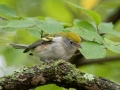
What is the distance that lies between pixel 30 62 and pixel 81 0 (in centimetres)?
164

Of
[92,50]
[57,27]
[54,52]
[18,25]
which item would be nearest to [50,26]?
[57,27]

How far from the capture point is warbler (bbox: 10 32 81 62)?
166 inches

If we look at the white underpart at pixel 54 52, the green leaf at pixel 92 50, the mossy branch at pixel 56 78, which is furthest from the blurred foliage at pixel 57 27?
the white underpart at pixel 54 52

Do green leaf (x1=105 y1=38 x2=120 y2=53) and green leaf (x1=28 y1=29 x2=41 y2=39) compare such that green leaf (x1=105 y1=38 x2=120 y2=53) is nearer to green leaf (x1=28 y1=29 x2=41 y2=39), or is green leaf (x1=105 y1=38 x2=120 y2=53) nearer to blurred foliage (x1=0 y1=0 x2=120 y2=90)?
blurred foliage (x1=0 y1=0 x2=120 y2=90)

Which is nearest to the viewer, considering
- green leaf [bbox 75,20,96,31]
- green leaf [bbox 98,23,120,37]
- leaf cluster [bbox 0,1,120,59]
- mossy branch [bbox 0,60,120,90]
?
mossy branch [bbox 0,60,120,90]

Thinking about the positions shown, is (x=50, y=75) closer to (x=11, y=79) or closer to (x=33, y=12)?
(x=11, y=79)

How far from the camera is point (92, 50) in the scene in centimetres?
322

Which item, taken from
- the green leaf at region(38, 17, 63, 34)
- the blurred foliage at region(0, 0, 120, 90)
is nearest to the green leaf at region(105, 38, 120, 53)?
the blurred foliage at region(0, 0, 120, 90)

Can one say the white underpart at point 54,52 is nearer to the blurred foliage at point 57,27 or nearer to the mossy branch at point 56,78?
the blurred foliage at point 57,27

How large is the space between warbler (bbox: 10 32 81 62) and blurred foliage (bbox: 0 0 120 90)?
24 centimetres

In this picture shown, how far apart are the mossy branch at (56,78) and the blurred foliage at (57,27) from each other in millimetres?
200

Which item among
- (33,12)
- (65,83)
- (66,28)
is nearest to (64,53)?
(66,28)

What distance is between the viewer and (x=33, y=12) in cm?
652

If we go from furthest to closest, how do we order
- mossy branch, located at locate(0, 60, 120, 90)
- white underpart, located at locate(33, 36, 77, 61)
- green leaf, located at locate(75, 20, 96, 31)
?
white underpart, located at locate(33, 36, 77, 61), green leaf, located at locate(75, 20, 96, 31), mossy branch, located at locate(0, 60, 120, 90)
